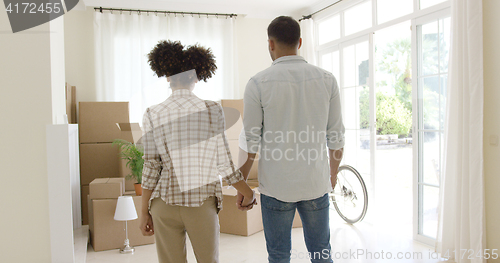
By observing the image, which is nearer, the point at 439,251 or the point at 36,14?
the point at 36,14

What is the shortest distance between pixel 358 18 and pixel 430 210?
224 cm

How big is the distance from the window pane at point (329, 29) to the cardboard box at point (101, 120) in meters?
2.69

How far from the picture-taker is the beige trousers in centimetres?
135

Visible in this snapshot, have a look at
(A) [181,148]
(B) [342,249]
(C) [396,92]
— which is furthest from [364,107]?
(C) [396,92]

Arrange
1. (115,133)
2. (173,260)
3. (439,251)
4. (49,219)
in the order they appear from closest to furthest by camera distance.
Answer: (173,260) → (49,219) → (439,251) → (115,133)

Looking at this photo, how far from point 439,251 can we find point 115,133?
342cm

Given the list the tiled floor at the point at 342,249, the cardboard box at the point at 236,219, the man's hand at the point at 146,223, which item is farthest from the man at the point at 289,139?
the cardboard box at the point at 236,219

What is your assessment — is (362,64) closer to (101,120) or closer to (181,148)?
(101,120)

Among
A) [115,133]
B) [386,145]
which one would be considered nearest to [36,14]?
[115,133]

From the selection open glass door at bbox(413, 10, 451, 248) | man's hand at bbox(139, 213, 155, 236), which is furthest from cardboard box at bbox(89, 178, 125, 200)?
open glass door at bbox(413, 10, 451, 248)

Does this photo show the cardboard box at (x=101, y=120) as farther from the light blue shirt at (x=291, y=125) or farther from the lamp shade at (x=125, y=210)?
the light blue shirt at (x=291, y=125)

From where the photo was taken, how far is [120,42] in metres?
4.47

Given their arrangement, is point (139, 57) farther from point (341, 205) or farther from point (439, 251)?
point (439, 251)

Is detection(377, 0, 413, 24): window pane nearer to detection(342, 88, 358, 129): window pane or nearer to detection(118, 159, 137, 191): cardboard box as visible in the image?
detection(342, 88, 358, 129): window pane
